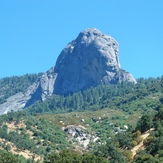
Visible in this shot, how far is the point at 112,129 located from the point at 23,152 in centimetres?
5571

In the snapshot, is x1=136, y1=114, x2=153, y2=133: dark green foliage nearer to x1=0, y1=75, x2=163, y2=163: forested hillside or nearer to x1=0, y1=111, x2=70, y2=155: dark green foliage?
x1=0, y1=75, x2=163, y2=163: forested hillside

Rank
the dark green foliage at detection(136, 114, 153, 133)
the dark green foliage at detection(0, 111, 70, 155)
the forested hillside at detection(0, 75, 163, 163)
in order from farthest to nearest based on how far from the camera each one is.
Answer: the dark green foliage at detection(0, 111, 70, 155), the dark green foliage at detection(136, 114, 153, 133), the forested hillside at detection(0, 75, 163, 163)

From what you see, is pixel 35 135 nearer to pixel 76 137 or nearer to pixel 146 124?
pixel 76 137

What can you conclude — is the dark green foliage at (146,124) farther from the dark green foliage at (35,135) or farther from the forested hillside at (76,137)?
the dark green foliage at (35,135)

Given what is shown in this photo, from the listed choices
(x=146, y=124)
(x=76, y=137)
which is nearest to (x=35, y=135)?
(x=76, y=137)

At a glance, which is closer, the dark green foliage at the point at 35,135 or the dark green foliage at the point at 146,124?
the dark green foliage at the point at 146,124

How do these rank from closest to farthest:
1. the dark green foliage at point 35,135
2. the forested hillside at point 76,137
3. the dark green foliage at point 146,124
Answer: the forested hillside at point 76,137 < the dark green foliage at point 146,124 < the dark green foliage at point 35,135

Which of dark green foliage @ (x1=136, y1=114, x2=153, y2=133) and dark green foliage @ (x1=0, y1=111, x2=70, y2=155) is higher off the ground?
dark green foliage @ (x1=0, y1=111, x2=70, y2=155)

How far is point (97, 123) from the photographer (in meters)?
198

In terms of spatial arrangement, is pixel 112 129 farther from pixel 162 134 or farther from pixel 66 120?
pixel 162 134

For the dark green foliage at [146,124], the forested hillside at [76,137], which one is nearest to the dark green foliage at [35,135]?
the forested hillside at [76,137]

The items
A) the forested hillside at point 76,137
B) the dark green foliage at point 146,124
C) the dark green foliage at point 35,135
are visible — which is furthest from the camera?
the dark green foliage at point 35,135

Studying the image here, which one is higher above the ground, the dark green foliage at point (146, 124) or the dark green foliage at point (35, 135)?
the dark green foliage at point (35, 135)

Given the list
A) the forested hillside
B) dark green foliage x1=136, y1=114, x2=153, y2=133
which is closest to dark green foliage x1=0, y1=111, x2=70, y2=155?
the forested hillside
